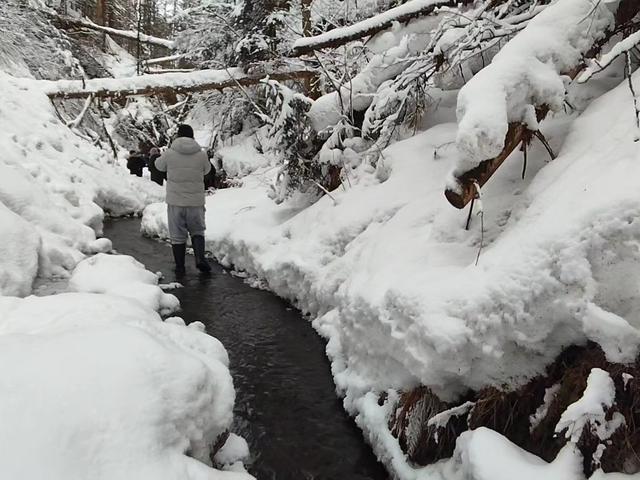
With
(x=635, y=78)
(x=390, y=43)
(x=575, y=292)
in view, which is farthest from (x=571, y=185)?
(x=390, y=43)

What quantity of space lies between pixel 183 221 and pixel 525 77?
5178mm

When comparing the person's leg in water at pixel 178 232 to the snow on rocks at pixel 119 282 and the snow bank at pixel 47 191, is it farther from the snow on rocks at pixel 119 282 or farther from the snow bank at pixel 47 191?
the snow bank at pixel 47 191

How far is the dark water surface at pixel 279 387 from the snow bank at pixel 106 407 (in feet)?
2.32

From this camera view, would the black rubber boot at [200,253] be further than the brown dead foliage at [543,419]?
Yes

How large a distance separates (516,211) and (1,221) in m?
4.77

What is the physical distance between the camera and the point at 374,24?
230 inches

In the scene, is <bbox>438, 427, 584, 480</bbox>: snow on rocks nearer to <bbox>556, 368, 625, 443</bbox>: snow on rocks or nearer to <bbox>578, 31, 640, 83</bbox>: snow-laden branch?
<bbox>556, 368, 625, 443</bbox>: snow on rocks

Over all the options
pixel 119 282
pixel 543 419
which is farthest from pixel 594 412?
pixel 119 282

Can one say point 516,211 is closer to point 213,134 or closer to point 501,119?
point 501,119

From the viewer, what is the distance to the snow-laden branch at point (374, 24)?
5266 millimetres

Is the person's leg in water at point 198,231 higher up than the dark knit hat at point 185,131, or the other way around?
the dark knit hat at point 185,131

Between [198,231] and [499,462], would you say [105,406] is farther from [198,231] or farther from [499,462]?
[198,231]

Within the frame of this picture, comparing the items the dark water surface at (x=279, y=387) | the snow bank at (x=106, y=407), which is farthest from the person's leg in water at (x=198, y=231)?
the snow bank at (x=106, y=407)

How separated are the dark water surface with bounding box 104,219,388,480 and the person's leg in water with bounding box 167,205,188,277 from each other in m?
0.26
